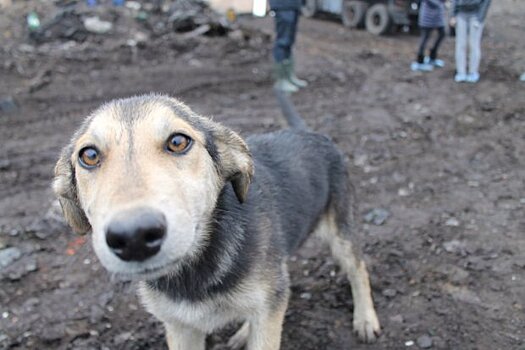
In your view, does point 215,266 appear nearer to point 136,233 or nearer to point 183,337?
point 183,337

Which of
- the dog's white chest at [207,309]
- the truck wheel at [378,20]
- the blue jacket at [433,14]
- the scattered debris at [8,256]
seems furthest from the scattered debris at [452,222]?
the truck wheel at [378,20]

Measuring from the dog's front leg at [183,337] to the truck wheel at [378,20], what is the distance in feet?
37.9

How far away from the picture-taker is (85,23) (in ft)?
39.3

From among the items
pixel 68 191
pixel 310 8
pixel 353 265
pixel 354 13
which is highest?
pixel 68 191

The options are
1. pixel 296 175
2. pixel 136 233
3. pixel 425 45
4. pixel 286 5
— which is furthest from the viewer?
pixel 425 45

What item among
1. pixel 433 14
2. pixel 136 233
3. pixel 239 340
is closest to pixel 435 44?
pixel 433 14

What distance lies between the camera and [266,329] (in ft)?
9.07

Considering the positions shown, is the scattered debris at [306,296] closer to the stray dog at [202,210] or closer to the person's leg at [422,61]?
the stray dog at [202,210]

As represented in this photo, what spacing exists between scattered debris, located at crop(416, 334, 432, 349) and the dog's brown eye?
221cm

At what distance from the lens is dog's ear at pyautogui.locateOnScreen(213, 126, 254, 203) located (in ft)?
8.40

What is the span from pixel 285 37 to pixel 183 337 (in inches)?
259

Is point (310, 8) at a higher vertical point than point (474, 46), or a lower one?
lower

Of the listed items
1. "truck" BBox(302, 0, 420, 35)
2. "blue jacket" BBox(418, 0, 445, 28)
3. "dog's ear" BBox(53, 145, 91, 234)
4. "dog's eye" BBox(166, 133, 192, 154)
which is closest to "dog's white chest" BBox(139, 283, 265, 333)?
"dog's ear" BBox(53, 145, 91, 234)

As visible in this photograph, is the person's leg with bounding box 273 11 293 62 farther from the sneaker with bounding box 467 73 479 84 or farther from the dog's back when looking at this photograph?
the dog's back
